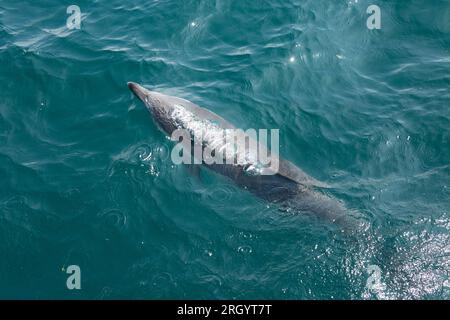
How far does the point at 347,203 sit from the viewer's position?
12.2 m

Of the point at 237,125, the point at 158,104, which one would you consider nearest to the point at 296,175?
the point at 237,125

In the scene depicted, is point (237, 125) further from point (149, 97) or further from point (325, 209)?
point (325, 209)

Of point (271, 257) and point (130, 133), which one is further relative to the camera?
point (130, 133)

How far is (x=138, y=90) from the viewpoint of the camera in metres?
15.1

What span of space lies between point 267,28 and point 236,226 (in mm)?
9003

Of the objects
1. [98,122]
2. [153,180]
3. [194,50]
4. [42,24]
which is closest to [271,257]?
[153,180]

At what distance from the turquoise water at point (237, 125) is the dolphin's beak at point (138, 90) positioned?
0.37m

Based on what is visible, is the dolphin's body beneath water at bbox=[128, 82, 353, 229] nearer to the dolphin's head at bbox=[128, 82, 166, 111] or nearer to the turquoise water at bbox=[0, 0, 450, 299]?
the turquoise water at bbox=[0, 0, 450, 299]

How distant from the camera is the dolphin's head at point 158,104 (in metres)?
14.2

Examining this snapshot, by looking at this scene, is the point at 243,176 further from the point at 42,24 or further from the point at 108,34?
the point at 42,24

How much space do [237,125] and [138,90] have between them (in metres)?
3.48

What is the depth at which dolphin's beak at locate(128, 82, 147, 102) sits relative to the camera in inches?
591

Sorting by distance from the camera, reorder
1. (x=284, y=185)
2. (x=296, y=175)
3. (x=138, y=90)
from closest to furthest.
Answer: (x=284, y=185), (x=296, y=175), (x=138, y=90)

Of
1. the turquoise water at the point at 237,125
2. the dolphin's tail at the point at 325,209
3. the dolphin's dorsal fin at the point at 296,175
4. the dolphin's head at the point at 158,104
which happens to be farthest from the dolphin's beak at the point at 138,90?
the dolphin's tail at the point at 325,209
